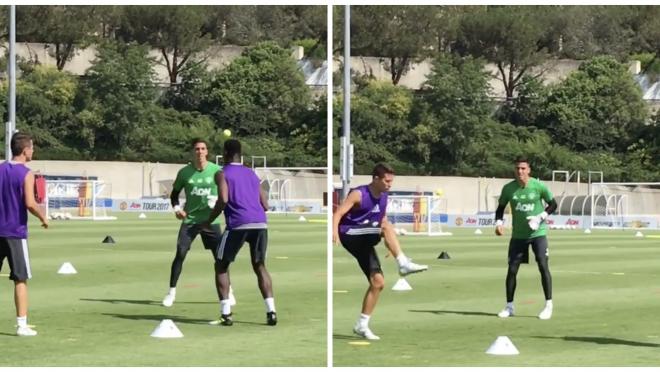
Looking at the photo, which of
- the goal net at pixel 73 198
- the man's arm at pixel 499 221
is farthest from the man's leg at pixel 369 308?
the goal net at pixel 73 198

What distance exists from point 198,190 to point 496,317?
138 inches

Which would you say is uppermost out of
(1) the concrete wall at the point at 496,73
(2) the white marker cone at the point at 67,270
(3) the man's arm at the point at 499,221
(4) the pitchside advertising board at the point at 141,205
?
(1) the concrete wall at the point at 496,73

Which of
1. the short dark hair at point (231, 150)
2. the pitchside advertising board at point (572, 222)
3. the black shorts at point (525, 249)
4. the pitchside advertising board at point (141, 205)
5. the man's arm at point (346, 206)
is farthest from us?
the pitchside advertising board at point (141, 205)

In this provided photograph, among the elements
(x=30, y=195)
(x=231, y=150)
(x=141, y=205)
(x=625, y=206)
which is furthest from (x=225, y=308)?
(x=625, y=206)

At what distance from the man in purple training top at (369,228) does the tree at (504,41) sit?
5922cm

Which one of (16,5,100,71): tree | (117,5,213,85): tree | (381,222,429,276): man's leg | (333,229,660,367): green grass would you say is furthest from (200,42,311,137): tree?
(381,222,429,276): man's leg

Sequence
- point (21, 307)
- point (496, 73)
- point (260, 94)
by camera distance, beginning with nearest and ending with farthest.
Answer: point (21, 307)
point (260, 94)
point (496, 73)

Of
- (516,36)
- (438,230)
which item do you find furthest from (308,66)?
(438,230)

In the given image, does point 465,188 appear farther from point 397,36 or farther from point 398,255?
point 398,255

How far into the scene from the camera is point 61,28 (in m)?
72.2

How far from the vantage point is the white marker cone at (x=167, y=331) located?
1302 centimetres

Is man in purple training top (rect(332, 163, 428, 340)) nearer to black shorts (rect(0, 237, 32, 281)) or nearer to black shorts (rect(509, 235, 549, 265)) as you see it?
black shorts (rect(509, 235, 549, 265))

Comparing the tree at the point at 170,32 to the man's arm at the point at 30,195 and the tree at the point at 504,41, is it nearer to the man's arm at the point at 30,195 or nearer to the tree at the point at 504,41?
the tree at the point at 504,41

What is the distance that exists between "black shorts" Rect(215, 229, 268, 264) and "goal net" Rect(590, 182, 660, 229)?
3419 cm
